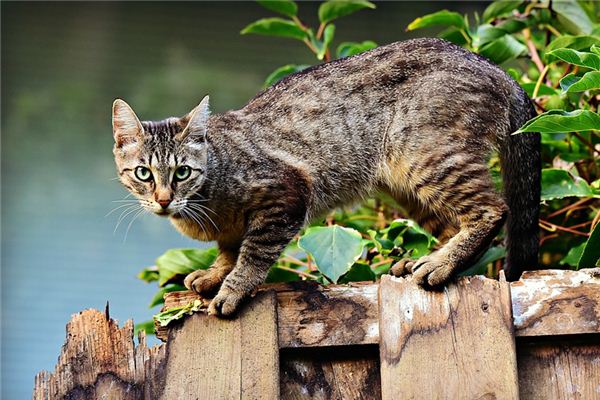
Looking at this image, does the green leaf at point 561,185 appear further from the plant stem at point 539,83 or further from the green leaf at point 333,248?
the green leaf at point 333,248

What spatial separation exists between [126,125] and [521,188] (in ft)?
4.69

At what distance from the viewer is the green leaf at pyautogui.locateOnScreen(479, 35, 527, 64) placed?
3.66 meters

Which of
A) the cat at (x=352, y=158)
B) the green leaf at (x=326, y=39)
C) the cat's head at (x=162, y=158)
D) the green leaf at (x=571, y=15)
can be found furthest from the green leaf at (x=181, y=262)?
the green leaf at (x=571, y=15)

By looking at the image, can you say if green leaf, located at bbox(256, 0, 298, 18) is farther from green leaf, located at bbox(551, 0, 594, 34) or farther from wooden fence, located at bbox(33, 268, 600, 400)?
wooden fence, located at bbox(33, 268, 600, 400)

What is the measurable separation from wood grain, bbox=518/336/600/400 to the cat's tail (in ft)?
1.97

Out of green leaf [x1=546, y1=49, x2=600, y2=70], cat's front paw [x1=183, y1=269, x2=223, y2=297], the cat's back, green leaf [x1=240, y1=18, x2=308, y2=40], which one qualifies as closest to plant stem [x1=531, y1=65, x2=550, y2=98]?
the cat's back

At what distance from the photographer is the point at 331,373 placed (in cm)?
253

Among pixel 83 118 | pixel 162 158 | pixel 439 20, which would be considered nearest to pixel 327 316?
pixel 162 158

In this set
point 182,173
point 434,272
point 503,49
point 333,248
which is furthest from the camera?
point 503,49

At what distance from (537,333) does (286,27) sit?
75.5 inches

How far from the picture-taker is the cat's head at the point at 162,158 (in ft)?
9.84

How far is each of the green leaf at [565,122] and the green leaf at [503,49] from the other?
1.18 meters

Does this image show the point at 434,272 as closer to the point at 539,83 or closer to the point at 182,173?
the point at 182,173

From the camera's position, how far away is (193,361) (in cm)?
250
